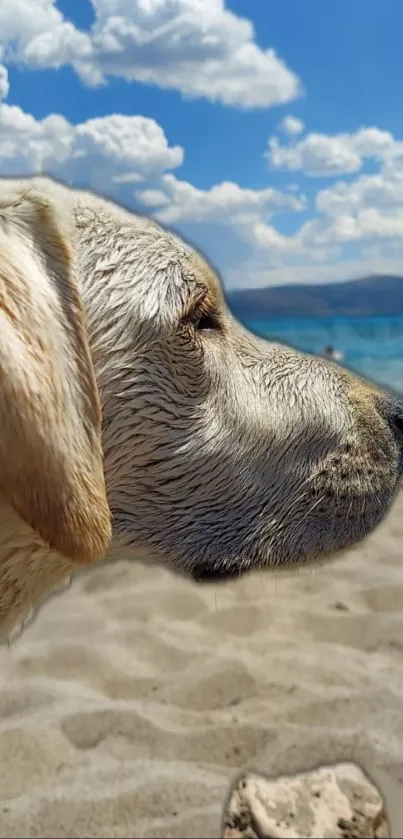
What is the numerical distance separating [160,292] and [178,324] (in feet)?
0.33

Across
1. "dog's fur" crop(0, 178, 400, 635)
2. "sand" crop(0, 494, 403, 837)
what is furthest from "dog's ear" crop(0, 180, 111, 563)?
"sand" crop(0, 494, 403, 837)

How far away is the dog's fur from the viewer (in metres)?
1.81

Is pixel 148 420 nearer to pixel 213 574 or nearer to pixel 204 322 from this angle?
pixel 204 322

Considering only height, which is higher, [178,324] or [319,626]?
[178,324]

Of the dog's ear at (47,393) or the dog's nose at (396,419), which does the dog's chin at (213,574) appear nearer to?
the dog's ear at (47,393)

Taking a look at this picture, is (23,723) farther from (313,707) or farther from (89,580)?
(89,580)

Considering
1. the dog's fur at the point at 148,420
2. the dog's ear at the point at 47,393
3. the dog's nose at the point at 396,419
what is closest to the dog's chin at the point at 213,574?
the dog's fur at the point at 148,420

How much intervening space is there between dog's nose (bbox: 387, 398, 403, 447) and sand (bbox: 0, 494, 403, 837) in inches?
25.0

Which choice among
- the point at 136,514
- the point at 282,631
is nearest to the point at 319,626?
the point at 282,631

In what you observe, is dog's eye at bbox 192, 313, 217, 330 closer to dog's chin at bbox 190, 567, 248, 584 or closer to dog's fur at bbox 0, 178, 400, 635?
dog's fur at bbox 0, 178, 400, 635

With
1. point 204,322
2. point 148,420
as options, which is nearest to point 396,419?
point 204,322

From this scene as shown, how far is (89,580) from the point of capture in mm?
5789

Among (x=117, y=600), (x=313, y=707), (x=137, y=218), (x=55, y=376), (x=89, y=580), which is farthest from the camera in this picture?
(x=89, y=580)

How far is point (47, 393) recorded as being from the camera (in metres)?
1.79
